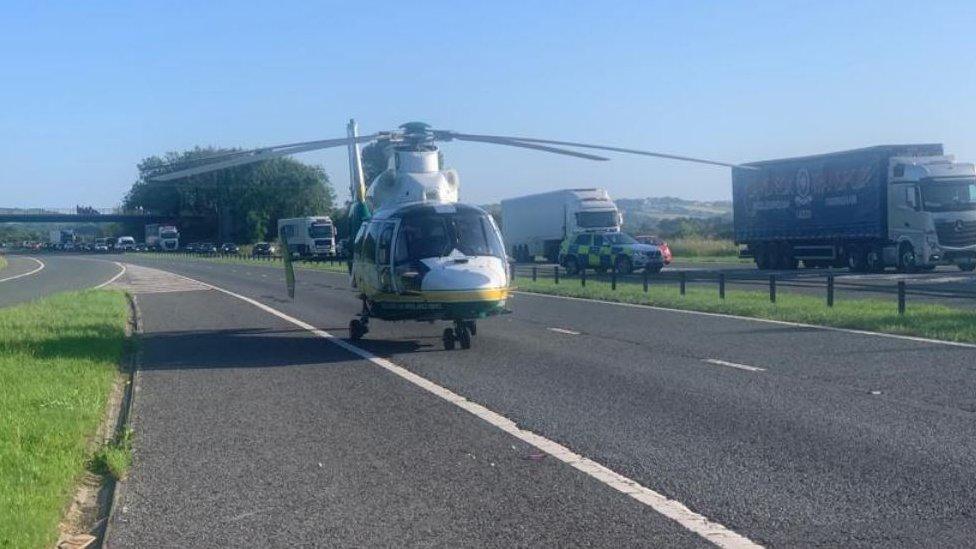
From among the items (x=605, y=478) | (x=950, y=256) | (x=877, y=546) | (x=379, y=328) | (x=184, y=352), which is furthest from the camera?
(x=950, y=256)

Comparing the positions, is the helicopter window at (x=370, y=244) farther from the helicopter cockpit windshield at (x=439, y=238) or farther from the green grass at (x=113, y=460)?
the green grass at (x=113, y=460)

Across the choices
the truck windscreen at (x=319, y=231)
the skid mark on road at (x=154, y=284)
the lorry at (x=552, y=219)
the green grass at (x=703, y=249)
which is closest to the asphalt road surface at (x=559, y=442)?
the skid mark on road at (x=154, y=284)

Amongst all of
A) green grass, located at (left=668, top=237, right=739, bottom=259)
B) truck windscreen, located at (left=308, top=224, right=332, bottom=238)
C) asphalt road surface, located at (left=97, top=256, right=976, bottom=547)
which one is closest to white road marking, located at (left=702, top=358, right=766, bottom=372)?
asphalt road surface, located at (left=97, top=256, right=976, bottom=547)

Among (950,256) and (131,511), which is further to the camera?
(950,256)

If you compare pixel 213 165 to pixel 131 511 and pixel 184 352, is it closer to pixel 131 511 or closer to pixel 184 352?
pixel 184 352

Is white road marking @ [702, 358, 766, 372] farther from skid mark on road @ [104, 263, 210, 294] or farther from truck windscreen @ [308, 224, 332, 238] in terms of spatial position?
truck windscreen @ [308, 224, 332, 238]

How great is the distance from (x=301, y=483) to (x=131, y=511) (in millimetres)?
1184

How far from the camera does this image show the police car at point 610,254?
42781 mm

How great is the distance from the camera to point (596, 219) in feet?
178

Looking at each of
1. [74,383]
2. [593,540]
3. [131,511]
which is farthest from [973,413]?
[74,383]

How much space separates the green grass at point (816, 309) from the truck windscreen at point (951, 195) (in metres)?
10.1

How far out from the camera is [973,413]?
34.0ft

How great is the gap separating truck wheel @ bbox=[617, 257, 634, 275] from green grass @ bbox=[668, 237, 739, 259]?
23.4 meters

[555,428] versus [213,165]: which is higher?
[213,165]
